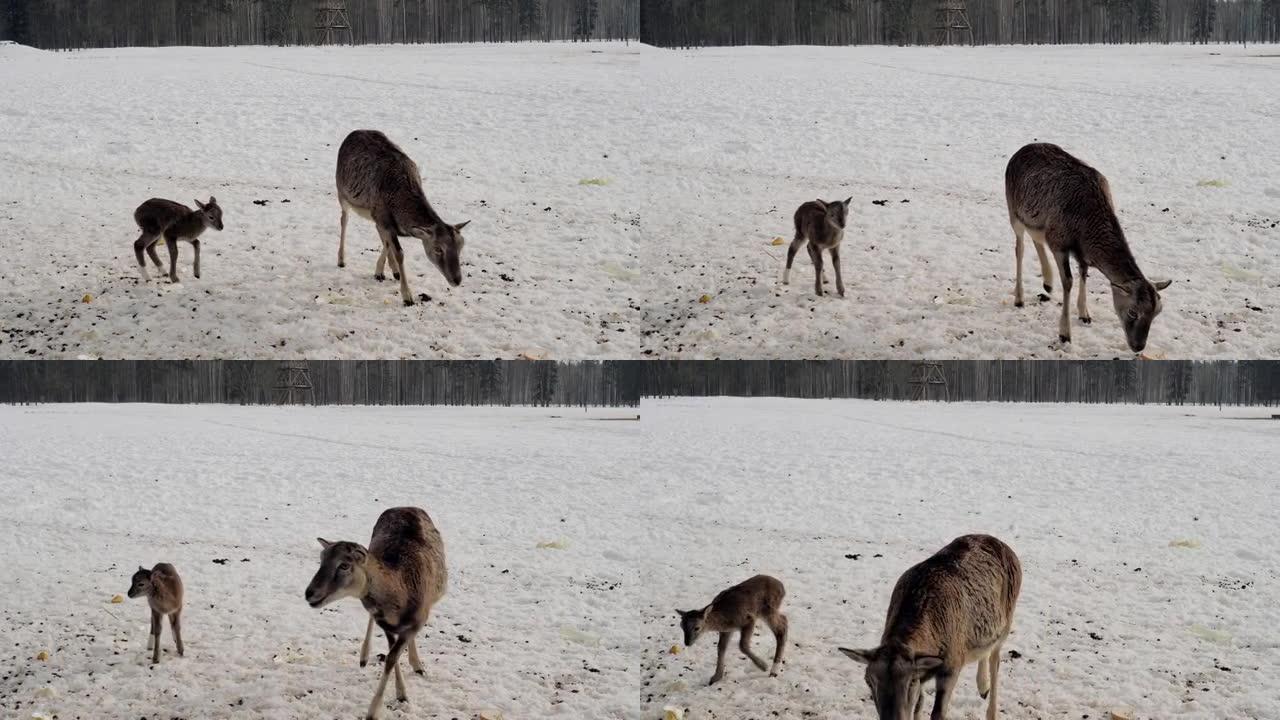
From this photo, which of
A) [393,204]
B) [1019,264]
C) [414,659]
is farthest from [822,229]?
[414,659]

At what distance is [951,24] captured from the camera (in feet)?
59.2

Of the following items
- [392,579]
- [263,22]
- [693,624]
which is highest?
[263,22]

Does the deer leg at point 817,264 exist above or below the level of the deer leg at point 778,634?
above

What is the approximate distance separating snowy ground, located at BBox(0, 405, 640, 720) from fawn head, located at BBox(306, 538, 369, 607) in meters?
1.32

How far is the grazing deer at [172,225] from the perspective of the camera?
9.28 metres

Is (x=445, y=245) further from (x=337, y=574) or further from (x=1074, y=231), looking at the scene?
(x=1074, y=231)

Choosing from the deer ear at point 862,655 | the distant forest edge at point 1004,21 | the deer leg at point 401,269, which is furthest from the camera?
the distant forest edge at point 1004,21

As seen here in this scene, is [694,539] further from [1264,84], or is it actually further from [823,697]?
[1264,84]

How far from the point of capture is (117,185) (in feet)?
41.3

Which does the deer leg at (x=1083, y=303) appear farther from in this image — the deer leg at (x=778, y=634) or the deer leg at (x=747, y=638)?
the deer leg at (x=747, y=638)

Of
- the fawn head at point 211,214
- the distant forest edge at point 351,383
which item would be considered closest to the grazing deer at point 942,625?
the fawn head at point 211,214

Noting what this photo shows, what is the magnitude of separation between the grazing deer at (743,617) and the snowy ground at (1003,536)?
24 centimetres

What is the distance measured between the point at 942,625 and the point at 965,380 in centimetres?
710

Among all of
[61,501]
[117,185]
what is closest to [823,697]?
[61,501]
